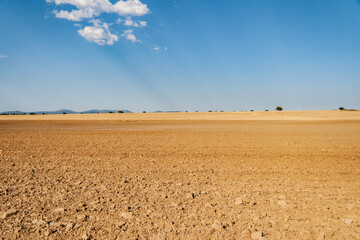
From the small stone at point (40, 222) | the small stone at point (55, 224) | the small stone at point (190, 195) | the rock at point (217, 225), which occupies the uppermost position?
the small stone at point (190, 195)

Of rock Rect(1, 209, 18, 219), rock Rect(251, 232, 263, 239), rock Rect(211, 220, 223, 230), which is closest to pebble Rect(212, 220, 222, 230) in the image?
rock Rect(211, 220, 223, 230)

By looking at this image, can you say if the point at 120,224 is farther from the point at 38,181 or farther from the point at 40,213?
the point at 38,181

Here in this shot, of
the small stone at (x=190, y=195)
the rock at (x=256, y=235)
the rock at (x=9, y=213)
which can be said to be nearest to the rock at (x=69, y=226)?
the rock at (x=9, y=213)

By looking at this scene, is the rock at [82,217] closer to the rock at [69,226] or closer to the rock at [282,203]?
the rock at [69,226]

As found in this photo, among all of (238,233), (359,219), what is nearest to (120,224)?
(238,233)

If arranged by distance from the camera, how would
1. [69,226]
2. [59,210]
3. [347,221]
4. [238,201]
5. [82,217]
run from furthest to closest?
[238,201]
[59,210]
[82,217]
[347,221]
[69,226]

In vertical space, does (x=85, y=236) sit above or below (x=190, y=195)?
below

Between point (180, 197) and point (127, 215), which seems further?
point (180, 197)

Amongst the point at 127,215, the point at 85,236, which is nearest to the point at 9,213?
the point at 85,236

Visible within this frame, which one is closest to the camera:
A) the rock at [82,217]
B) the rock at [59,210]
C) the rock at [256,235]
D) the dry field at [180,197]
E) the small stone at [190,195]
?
the rock at [256,235]

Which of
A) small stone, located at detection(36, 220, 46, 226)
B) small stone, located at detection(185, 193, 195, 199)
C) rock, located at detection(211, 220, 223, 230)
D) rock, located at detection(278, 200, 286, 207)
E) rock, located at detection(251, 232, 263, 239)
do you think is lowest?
rock, located at detection(251, 232, 263, 239)

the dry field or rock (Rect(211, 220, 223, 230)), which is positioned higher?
the dry field

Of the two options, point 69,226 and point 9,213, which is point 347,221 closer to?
point 69,226

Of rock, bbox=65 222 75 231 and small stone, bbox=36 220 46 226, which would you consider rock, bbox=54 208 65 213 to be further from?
rock, bbox=65 222 75 231
